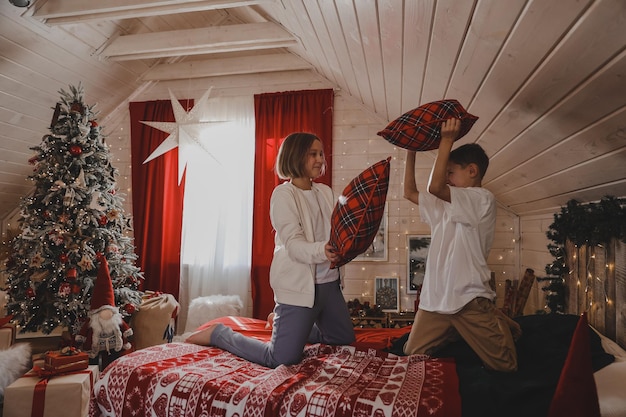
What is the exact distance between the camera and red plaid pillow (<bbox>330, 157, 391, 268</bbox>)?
1.76 meters

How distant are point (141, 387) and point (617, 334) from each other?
2049mm

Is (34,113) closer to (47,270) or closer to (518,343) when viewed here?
(47,270)

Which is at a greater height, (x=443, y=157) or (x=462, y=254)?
(x=443, y=157)

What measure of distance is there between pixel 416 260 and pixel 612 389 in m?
2.54

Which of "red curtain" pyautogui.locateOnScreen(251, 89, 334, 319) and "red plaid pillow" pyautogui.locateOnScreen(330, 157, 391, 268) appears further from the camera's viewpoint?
"red curtain" pyautogui.locateOnScreen(251, 89, 334, 319)

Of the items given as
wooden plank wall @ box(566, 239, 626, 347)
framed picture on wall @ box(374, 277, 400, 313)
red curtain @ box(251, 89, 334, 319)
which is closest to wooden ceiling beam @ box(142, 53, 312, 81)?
red curtain @ box(251, 89, 334, 319)

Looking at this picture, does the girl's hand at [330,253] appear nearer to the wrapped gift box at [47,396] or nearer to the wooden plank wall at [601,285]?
the wooden plank wall at [601,285]

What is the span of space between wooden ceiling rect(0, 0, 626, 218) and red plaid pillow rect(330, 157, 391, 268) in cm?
56

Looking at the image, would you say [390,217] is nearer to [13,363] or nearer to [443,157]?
[443,157]

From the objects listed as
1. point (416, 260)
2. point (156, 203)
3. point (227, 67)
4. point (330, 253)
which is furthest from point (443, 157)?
point (156, 203)

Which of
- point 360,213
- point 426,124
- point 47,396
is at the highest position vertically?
point 426,124

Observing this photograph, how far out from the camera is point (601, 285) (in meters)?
2.24

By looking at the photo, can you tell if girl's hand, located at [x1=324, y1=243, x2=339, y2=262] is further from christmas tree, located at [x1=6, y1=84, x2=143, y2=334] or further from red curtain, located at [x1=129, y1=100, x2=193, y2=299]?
red curtain, located at [x1=129, y1=100, x2=193, y2=299]

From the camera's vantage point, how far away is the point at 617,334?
6.84ft
